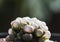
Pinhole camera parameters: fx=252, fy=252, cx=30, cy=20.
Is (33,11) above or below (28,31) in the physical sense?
above

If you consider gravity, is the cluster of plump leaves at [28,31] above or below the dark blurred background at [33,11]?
below

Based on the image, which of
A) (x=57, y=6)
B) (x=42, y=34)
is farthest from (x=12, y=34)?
(x=57, y=6)

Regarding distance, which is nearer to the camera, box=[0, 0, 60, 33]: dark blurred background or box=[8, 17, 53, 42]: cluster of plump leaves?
box=[8, 17, 53, 42]: cluster of plump leaves

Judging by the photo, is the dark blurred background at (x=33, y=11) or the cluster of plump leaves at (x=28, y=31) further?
the dark blurred background at (x=33, y=11)

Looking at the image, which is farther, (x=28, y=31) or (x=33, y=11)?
(x=33, y=11)
